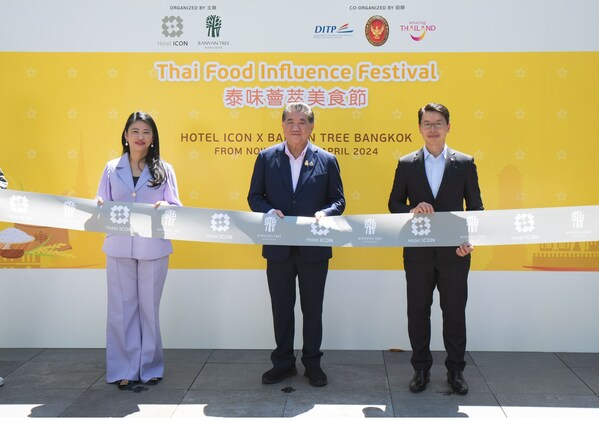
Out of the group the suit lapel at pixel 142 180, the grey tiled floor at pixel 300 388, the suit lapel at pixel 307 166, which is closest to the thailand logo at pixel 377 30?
the suit lapel at pixel 307 166

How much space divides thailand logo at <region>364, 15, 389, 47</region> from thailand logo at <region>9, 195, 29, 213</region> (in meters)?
2.59

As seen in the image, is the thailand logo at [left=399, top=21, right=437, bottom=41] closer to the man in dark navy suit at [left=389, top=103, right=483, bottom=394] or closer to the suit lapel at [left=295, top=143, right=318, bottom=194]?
the man in dark navy suit at [left=389, top=103, right=483, bottom=394]

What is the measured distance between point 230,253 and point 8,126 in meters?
1.90

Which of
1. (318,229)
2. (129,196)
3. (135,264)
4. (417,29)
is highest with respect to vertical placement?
(417,29)

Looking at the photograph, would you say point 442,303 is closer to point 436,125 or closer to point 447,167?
point 447,167

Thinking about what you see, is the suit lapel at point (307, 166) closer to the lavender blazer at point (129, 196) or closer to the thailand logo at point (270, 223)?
the thailand logo at point (270, 223)

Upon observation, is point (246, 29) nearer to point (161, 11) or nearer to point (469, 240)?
point (161, 11)

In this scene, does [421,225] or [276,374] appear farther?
[276,374]

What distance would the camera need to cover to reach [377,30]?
4.54 meters

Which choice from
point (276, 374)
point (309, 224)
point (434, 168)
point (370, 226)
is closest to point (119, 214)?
point (309, 224)

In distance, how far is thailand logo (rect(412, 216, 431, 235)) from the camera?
12.1ft

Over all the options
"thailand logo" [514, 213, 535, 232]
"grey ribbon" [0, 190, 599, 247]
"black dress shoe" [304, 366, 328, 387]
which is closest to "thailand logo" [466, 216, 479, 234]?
"grey ribbon" [0, 190, 599, 247]

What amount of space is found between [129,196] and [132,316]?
772 mm

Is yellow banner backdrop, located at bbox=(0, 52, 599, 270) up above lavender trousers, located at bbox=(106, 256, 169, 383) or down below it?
above
